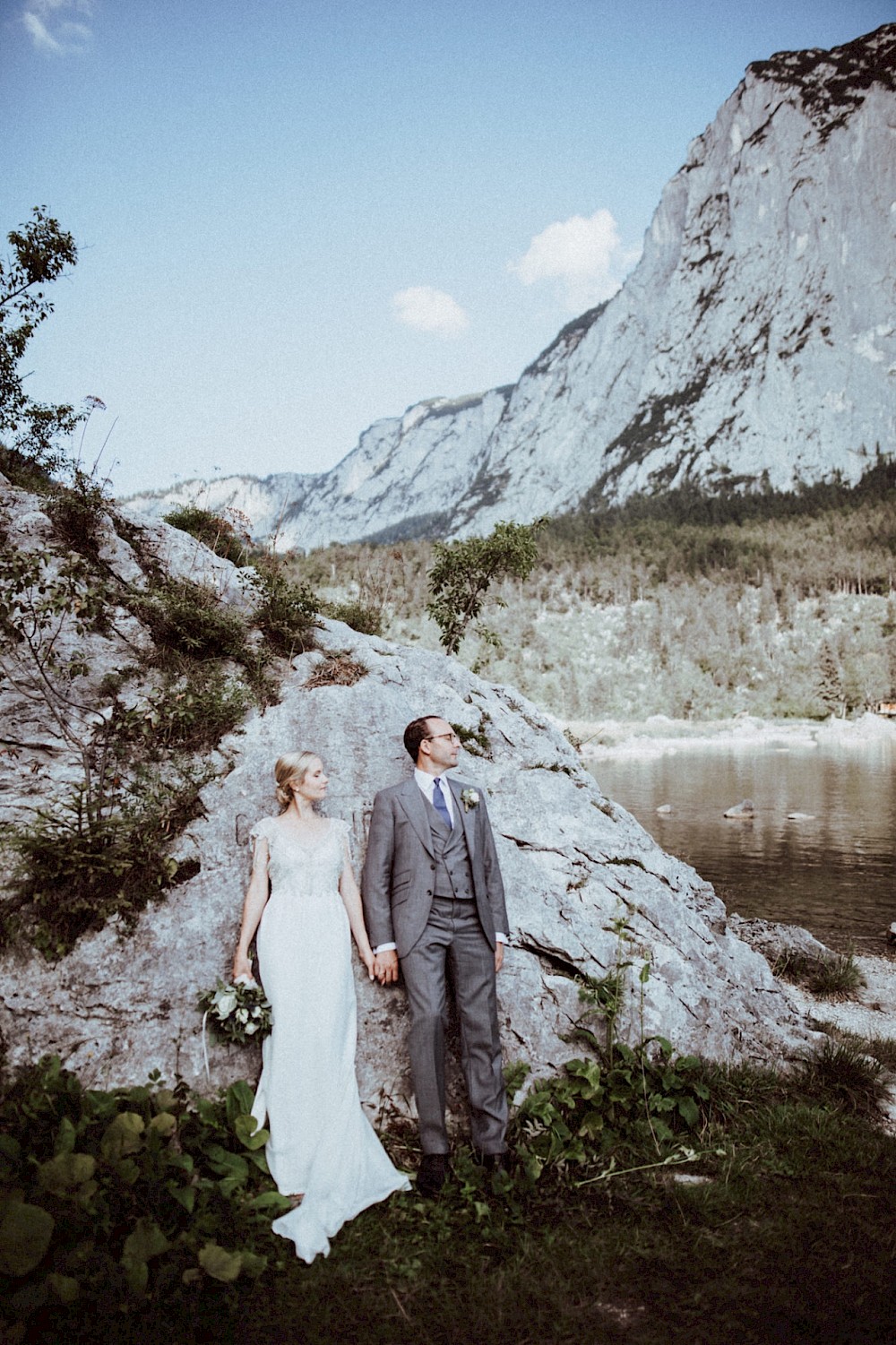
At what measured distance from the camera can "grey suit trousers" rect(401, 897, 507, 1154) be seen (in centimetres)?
436

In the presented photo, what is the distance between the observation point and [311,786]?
Result: 502 centimetres

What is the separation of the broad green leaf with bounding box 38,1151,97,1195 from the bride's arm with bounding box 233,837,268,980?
A: 1274 mm

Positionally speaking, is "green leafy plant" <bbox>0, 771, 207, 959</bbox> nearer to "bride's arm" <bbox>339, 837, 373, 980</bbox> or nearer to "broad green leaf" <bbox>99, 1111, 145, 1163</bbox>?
"bride's arm" <bbox>339, 837, 373, 980</bbox>

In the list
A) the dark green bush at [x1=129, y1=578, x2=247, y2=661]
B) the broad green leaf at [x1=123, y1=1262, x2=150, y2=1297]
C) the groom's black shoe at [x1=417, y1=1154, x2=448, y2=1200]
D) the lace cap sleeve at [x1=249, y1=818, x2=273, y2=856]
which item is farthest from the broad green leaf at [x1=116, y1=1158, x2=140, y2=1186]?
the dark green bush at [x1=129, y1=578, x2=247, y2=661]

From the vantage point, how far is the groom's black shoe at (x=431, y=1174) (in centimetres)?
411

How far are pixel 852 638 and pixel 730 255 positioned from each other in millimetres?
101159

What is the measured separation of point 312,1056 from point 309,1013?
236mm

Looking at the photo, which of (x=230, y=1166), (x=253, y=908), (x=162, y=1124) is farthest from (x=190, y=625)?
(x=230, y=1166)

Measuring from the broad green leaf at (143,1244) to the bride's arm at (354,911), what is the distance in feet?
5.95

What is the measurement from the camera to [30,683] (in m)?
6.13

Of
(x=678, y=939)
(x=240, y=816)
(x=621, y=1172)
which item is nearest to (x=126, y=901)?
(x=240, y=816)

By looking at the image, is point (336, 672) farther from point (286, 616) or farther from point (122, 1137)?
point (122, 1137)

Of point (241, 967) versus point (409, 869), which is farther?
point (409, 869)

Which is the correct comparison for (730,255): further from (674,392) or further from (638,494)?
(638,494)
